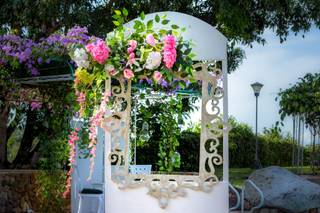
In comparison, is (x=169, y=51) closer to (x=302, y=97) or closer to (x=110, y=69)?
(x=110, y=69)

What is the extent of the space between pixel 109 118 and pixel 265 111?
11.4 m

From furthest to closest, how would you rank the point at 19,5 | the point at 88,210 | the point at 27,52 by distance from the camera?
the point at 19,5, the point at 88,210, the point at 27,52

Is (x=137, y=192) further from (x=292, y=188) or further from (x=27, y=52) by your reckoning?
(x=292, y=188)

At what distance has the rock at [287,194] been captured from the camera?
301 inches

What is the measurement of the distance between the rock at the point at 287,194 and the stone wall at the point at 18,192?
3.34 metres

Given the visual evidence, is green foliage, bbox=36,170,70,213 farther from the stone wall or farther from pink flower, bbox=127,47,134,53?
pink flower, bbox=127,47,134,53

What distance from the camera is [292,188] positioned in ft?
25.3

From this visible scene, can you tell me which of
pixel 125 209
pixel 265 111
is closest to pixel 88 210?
pixel 125 209

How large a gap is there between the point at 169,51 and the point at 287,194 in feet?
14.5

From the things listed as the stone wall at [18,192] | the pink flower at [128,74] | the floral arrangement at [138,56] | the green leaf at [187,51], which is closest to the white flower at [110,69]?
the floral arrangement at [138,56]

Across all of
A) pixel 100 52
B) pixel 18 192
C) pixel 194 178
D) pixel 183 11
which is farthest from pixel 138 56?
pixel 183 11

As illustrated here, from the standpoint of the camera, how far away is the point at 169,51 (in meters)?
4.02

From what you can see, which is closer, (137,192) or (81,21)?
(137,192)

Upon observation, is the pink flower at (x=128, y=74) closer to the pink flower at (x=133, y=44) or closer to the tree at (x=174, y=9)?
the pink flower at (x=133, y=44)
